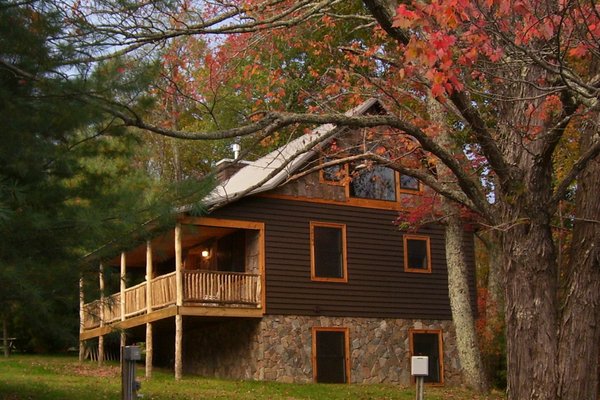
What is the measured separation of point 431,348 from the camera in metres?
20.6

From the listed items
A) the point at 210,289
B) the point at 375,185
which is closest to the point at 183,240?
the point at 210,289

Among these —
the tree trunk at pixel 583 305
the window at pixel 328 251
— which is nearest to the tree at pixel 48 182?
the tree trunk at pixel 583 305

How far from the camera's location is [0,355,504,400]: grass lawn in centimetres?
1304

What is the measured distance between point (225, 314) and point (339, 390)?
324 cm

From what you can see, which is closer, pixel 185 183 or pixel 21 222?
pixel 21 222

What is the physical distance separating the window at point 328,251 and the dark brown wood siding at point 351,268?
0.15 m

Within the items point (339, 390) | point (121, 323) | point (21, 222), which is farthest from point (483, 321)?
point (21, 222)

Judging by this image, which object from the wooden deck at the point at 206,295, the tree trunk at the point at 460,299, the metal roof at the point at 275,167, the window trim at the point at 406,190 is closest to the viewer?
the tree trunk at the point at 460,299

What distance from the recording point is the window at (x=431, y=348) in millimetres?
20375

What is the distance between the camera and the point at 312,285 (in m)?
19.3

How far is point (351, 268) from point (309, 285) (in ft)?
4.21

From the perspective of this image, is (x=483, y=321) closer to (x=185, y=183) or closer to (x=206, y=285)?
(x=206, y=285)

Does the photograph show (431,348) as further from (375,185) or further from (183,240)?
(183,240)

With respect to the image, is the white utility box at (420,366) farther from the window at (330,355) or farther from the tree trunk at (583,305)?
the window at (330,355)
